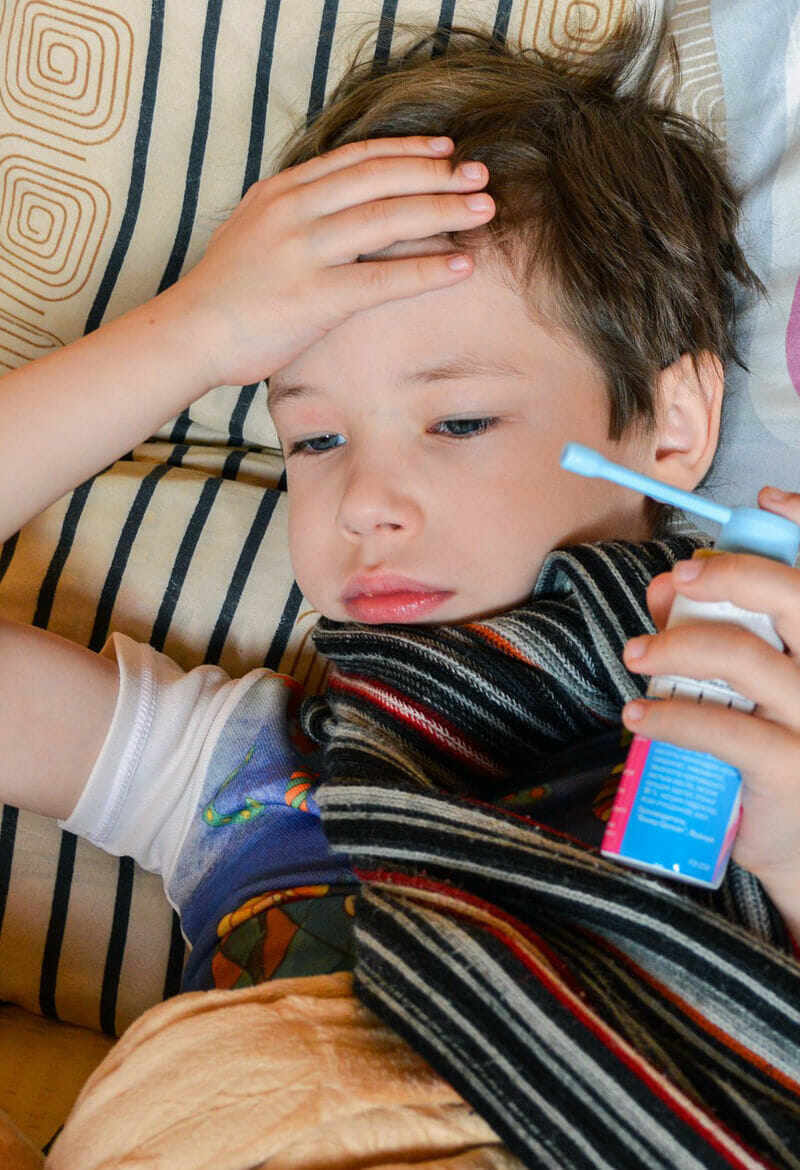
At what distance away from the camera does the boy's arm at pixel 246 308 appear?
2.92 feet

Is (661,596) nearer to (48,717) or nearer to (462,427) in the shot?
(462,427)

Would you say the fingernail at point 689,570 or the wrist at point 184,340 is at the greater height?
the wrist at point 184,340

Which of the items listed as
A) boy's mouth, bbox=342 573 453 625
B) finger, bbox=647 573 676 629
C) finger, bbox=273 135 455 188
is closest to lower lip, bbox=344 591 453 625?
boy's mouth, bbox=342 573 453 625

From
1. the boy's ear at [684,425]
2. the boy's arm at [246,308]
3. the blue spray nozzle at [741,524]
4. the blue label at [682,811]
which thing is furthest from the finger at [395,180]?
the blue label at [682,811]

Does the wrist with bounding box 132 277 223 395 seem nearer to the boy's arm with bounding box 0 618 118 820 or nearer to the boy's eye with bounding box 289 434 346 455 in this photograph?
the boy's eye with bounding box 289 434 346 455

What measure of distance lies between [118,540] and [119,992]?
0.44m

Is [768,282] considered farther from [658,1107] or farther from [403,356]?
[658,1107]

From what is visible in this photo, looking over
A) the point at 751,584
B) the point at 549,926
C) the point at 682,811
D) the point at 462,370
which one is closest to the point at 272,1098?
the point at 549,926

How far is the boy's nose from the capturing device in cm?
86

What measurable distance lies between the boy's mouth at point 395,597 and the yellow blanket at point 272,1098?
0.28 m

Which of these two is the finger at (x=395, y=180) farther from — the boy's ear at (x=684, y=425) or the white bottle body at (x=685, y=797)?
the white bottle body at (x=685, y=797)

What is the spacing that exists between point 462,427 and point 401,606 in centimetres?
15

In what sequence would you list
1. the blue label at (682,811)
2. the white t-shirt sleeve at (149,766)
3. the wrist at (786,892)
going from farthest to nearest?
the white t-shirt sleeve at (149,766) < the wrist at (786,892) < the blue label at (682,811)

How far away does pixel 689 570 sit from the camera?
0.61m
